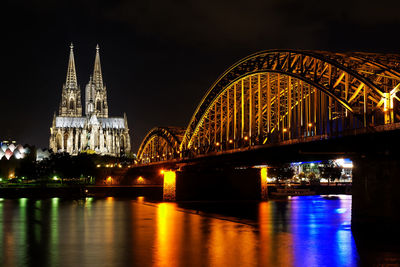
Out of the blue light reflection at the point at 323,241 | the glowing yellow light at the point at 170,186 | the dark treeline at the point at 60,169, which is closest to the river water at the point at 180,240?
the blue light reflection at the point at 323,241

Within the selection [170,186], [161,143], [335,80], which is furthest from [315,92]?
[161,143]

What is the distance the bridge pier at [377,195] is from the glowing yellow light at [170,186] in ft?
184

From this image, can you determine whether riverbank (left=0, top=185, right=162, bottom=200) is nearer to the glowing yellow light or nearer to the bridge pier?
the glowing yellow light

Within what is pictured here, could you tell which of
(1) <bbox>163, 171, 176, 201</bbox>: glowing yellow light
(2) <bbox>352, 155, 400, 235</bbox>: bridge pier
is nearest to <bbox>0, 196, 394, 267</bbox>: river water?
(2) <bbox>352, 155, 400, 235</bbox>: bridge pier

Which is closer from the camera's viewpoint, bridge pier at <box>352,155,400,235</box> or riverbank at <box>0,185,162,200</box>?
bridge pier at <box>352,155,400,235</box>

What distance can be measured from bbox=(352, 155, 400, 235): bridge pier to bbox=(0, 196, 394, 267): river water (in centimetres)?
204

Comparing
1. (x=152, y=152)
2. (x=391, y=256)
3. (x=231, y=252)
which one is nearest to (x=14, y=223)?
(x=231, y=252)

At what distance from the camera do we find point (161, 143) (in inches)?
6230

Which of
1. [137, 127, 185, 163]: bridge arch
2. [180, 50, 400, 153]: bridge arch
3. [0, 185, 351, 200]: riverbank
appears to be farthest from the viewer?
[0, 185, 351, 200]: riverbank

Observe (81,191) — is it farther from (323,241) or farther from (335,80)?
(323,241)

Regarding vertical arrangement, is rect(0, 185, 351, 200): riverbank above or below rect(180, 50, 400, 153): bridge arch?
below

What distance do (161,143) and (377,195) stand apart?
118 m

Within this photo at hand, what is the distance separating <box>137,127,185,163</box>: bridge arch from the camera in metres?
124

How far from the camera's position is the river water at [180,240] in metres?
35.2
